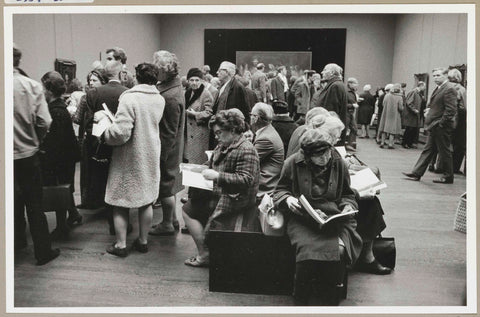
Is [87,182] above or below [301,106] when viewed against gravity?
below

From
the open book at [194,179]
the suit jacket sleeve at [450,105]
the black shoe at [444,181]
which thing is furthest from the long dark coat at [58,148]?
the black shoe at [444,181]

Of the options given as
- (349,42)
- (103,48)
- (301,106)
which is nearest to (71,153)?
(103,48)

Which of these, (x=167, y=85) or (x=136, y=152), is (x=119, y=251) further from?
(x=167, y=85)

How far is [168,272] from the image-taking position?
3.33 metres

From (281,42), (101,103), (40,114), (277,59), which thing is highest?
(281,42)

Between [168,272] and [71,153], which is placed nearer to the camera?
[168,272]

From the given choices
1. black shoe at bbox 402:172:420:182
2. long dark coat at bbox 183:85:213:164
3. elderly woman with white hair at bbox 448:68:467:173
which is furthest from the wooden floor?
elderly woman with white hair at bbox 448:68:467:173

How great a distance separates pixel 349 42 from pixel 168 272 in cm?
1288

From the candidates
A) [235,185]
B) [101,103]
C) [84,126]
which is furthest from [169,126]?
[235,185]

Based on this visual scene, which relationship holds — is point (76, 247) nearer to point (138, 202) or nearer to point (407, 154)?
point (138, 202)

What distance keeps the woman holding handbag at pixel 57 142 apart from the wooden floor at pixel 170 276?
0.56 m

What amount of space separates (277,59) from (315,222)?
12.9 metres

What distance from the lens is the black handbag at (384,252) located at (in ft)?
11.2

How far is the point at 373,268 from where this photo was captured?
3.37 meters
